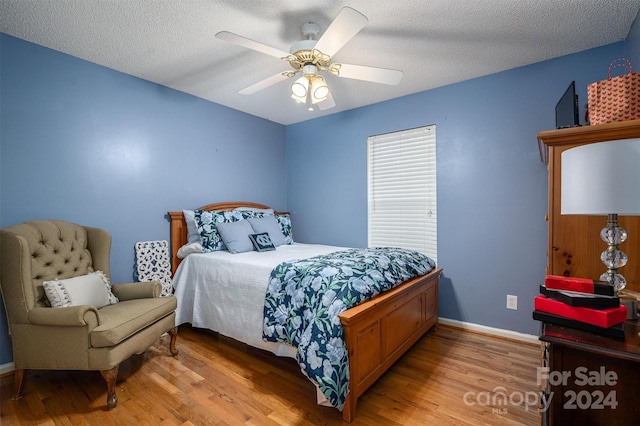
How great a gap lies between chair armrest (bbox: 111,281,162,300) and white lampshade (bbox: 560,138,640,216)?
9.06 feet

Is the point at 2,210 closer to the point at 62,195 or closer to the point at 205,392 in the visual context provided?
the point at 62,195

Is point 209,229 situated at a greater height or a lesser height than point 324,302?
greater

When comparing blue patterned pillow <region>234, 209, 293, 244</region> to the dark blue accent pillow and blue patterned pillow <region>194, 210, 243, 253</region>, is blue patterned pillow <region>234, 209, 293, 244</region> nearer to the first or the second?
blue patterned pillow <region>194, 210, 243, 253</region>

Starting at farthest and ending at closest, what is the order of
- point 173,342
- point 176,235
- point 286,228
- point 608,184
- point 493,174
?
1. point 286,228
2. point 176,235
3. point 493,174
4. point 173,342
5. point 608,184

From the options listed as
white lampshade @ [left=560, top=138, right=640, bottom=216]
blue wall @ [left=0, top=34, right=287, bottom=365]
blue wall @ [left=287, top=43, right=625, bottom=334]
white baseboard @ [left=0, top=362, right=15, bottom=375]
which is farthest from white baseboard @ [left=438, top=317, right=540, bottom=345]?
white baseboard @ [left=0, top=362, right=15, bottom=375]

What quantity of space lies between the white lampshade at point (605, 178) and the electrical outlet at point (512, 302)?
6.77 feet

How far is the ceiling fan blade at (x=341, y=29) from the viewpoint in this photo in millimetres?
1561

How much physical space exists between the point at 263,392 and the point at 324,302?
0.80 m

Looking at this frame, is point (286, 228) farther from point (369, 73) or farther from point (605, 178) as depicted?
point (605, 178)

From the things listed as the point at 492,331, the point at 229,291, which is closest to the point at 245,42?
the point at 229,291

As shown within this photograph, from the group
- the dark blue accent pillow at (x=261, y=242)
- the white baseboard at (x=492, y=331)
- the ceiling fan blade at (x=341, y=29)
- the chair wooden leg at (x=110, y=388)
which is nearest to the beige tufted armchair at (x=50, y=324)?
the chair wooden leg at (x=110, y=388)

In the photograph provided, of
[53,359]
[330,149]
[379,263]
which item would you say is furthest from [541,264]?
[53,359]

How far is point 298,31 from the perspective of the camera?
2170 mm

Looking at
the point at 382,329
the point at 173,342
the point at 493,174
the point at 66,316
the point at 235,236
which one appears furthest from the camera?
the point at 235,236
